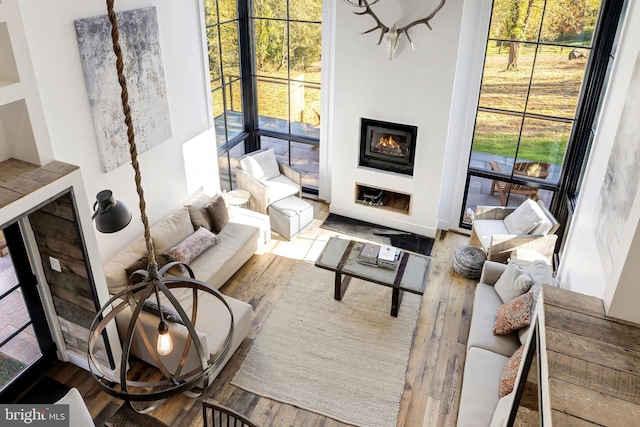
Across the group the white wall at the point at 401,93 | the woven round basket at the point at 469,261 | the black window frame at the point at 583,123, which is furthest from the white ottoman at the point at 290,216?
the black window frame at the point at 583,123

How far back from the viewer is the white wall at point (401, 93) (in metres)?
5.99

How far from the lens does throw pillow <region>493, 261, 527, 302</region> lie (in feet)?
16.4

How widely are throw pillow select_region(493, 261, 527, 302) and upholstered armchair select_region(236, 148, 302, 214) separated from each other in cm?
315

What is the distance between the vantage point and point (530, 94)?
6.03 metres

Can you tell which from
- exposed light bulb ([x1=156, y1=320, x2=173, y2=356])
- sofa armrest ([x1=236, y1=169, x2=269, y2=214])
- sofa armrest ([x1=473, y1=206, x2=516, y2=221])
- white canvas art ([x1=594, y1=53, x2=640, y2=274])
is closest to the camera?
exposed light bulb ([x1=156, y1=320, x2=173, y2=356])

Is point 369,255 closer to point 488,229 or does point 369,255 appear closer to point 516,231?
point 488,229

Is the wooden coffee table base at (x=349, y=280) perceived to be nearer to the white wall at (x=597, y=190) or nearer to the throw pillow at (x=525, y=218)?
the throw pillow at (x=525, y=218)

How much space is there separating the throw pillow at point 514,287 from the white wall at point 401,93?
6.37 feet

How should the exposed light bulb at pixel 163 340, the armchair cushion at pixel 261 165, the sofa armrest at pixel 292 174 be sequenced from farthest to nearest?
the sofa armrest at pixel 292 174 → the armchair cushion at pixel 261 165 → the exposed light bulb at pixel 163 340

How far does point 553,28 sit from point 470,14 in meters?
0.92

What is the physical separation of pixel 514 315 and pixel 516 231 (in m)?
1.83

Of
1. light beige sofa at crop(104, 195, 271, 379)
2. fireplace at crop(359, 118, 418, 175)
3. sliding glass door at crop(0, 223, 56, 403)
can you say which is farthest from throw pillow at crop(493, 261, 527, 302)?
sliding glass door at crop(0, 223, 56, 403)

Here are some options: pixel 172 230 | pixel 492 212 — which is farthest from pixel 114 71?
pixel 492 212

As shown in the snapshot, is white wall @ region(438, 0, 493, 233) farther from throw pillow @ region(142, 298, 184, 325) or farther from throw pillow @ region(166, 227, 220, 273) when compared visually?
throw pillow @ region(142, 298, 184, 325)
